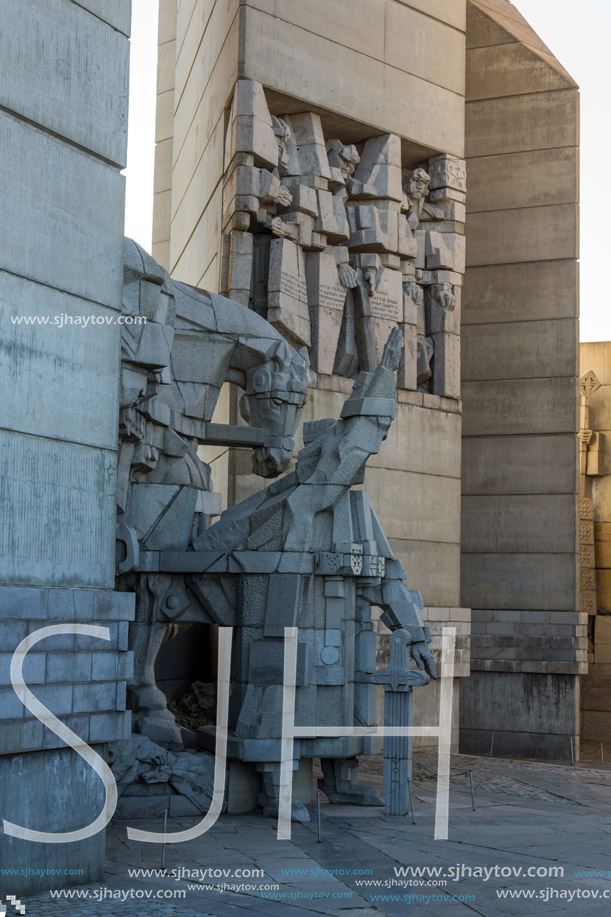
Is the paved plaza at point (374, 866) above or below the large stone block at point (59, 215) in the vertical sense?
below

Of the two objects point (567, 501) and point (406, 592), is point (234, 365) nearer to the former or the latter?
point (406, 592)

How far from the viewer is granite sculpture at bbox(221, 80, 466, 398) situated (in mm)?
17203

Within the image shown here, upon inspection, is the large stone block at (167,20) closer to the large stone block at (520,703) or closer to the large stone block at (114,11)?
the large stone block at (520,703)

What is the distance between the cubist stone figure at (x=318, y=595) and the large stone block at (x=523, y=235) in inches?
395

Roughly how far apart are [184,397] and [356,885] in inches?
244

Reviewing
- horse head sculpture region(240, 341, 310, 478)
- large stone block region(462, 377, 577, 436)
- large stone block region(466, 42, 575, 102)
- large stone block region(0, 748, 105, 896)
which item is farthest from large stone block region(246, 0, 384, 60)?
large stone block region(0, 748, 105, 896)

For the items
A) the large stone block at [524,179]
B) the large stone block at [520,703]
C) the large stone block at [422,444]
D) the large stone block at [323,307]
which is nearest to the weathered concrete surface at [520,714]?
the large stone block at [520,703]

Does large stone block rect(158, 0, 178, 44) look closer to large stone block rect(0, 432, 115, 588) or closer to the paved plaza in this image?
the paved plaza

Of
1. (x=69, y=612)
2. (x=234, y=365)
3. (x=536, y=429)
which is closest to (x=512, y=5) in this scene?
(x=536, y=429)

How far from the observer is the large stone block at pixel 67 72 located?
870 centimetres

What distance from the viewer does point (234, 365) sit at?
1401 centimetres

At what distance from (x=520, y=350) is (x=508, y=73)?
16.7 ft

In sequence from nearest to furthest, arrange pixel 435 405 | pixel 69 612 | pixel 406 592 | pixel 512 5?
pixel 69 612 < pixel 406 592 < pixel 435 405 < pixel 512 5

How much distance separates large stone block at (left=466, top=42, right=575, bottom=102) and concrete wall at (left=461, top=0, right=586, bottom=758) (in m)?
0.03
